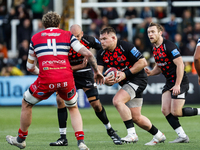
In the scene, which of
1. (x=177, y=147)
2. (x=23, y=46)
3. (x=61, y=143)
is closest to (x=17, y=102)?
(x=23, y=46)

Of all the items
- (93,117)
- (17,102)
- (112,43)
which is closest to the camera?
(112,43)

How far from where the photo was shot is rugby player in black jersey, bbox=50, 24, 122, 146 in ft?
25.0

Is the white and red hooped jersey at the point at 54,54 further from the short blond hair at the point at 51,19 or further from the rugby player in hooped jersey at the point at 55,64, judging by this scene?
the short blond hair at the point at 51,19

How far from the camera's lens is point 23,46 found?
677 inches

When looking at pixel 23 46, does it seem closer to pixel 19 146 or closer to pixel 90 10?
pixel 90 10

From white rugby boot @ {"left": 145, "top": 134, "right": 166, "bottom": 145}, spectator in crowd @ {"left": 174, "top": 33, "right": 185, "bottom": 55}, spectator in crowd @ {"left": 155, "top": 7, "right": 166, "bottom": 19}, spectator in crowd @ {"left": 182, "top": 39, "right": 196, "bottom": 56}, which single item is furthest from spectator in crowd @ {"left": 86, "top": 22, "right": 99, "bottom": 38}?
white rugby boot @ {"left": 145, "top": 134, "right": 166, "bottom": 145}

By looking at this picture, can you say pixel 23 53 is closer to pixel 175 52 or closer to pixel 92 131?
pixel 92 131

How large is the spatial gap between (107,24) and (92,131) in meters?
8.39

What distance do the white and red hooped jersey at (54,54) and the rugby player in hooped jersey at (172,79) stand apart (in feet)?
6.79

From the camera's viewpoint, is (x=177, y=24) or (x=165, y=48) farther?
(x=177, y=24)

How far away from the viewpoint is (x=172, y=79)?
7750mm

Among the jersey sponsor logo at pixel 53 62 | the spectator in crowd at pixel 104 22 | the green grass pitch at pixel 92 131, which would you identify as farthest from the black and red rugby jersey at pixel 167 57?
the spectator in crowd at pixel 104 22

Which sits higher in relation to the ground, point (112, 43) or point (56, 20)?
point (56, 20)

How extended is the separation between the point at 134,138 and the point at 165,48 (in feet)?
5.64
